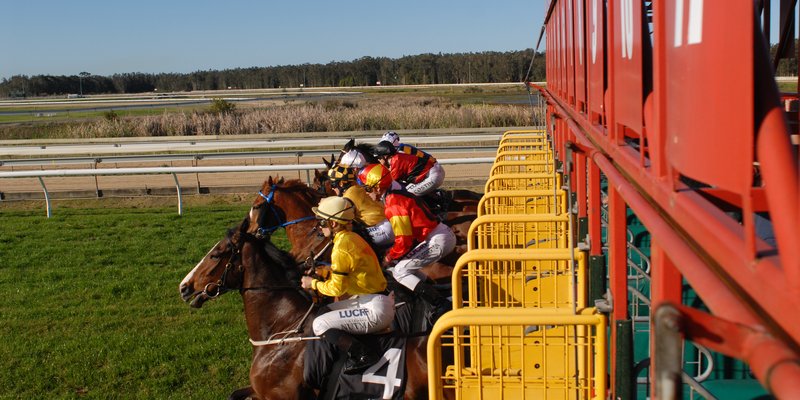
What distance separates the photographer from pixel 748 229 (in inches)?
37.8

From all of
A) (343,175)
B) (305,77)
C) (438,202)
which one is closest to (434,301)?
A: (343,175)

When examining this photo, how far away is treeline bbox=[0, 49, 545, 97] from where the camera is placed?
7800cm

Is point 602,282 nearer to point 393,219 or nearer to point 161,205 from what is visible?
point 393,219

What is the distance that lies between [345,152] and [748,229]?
328 inches

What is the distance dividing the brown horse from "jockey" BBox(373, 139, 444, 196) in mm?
3603

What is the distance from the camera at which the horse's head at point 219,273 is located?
573 cm

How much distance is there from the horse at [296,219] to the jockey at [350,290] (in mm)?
1876

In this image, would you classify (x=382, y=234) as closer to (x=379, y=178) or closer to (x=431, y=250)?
(x=431, y=250)

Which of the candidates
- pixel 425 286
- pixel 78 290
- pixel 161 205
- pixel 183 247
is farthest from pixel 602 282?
pixel 161 205

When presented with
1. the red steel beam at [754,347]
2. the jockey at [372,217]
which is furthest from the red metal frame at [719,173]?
the jockey at [372,217]

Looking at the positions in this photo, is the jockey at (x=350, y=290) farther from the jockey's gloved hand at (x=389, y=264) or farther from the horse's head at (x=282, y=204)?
the horse's head at (x=282, y=204)

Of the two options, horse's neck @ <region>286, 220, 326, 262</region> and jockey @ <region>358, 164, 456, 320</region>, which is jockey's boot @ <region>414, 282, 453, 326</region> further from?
horse's neck @ <region>286, 220, 326, 262</region>

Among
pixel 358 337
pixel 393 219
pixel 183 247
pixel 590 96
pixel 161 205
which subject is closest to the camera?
pixel 590 96

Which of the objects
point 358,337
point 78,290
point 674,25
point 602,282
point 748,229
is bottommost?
point 78,290
